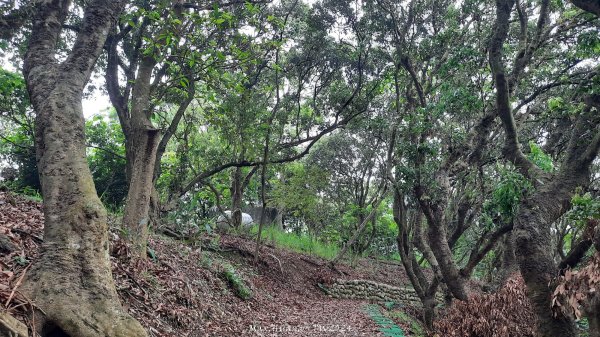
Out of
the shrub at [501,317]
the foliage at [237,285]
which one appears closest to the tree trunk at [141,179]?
the foliage at [237,285]

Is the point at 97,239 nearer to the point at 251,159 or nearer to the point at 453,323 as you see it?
the point at 453,323

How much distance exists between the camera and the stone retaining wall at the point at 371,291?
14070 millimetres

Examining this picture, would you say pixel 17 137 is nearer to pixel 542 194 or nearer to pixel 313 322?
pixel 313 322

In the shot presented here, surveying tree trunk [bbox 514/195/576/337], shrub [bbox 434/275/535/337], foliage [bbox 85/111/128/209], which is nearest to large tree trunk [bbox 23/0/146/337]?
tree trunk [bbox 514/195/576/337]

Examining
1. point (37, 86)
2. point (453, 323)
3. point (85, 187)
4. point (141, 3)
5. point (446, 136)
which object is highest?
point (141, 3)

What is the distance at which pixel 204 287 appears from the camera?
22.0 feet

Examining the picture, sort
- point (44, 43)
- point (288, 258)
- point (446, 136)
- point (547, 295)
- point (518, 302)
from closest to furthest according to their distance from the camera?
point (44, 43)
point (547, 295)
point (518, 302)
point (446, 136)
point (288, 258)

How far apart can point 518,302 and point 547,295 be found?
1.06 meters

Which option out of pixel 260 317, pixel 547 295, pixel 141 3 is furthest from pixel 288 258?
pixel 547 295

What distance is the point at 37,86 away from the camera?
348 cm

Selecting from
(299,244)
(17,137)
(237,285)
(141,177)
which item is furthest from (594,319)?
(299,244)

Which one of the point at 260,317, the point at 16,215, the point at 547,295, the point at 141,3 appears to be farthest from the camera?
the point at 141,3

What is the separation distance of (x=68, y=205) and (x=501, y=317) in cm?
523

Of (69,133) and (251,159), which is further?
(251,159)
